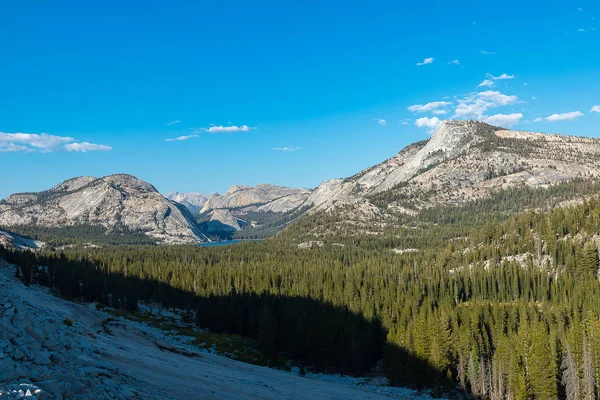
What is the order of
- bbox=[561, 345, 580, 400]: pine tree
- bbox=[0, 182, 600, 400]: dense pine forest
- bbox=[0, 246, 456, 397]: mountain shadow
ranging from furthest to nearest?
bbox=[0, 246, 456, 397]: mountain shadow < bbox=[0, 182, 600, 400]: dense pine forest < bbox=[561, 345, 580, 400]: pine tree

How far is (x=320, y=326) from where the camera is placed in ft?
303

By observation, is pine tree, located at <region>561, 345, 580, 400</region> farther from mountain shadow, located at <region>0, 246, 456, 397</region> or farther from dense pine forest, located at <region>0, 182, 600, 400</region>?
mountain shadow, located at <region>0, 246, 456, 397</region>

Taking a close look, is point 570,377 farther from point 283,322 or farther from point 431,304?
point 283,322

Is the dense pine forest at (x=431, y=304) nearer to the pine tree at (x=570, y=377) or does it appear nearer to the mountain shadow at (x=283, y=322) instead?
the pine tree at (x=570, y=377)

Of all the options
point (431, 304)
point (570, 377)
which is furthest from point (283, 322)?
point (570, 377)

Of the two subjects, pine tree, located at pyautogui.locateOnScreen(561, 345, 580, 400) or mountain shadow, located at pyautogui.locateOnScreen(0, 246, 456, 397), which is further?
mountain shadow, located at pyautogui.locateOnScreen(0, 246, 456, 397)

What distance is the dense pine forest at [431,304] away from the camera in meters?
69.9

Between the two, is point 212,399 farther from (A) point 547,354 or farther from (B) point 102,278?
(B) point 102,278

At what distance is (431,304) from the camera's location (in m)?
116

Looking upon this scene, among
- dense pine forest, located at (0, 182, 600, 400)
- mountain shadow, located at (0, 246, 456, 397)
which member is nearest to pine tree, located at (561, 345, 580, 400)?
dense pine forest, located at (0, 182, 600, 400)

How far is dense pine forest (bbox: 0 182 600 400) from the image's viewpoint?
6994cm

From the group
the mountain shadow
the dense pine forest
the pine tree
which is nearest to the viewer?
the pine tree

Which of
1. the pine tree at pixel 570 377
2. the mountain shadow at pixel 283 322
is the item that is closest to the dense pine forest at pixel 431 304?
the pine tree at pixel 570 377

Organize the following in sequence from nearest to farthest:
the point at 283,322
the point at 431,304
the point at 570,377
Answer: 1. the point at 570,377
2. the point at 283,322
3. the point at 431,304
